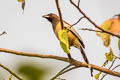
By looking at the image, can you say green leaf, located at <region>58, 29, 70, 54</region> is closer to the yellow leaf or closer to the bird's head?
the yellow leaf

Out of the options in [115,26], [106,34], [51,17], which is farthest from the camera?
[51,17]

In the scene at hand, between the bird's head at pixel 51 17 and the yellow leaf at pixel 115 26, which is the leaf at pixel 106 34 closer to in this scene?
the yellow leaf at pixel 115 26

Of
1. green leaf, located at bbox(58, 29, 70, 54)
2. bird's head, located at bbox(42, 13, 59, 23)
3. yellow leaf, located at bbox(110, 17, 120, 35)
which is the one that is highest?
yellow leaf, located at bbox(110, 17, 120, 35)

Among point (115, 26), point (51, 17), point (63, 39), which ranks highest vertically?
point (115, 26)

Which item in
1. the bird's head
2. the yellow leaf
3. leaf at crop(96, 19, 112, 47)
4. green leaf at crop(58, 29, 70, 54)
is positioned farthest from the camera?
the bird's head

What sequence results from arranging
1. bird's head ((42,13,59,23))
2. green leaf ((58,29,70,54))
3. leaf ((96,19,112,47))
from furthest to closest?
1. bird's head ((42,13,59,23))
2. green leaf ((58,29,70,54))
3. leaf ((96,19,112,47))

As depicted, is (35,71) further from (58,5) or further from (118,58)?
(118,58)

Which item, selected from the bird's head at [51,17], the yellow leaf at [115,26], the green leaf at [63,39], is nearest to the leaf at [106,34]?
the yellow leaf at [115,26]

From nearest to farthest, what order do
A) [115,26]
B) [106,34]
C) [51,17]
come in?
[115,26] → [106,34] → [51,17]

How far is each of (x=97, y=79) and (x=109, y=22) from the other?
1114mm

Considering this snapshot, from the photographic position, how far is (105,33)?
236 centimetres

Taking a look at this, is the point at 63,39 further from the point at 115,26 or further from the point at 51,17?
the point at 51,17

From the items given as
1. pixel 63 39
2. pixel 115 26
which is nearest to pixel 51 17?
pixel 63 39

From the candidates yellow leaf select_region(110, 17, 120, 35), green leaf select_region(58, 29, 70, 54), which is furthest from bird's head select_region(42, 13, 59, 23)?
yellow leaf select_region(110, 17, 120, 35)
